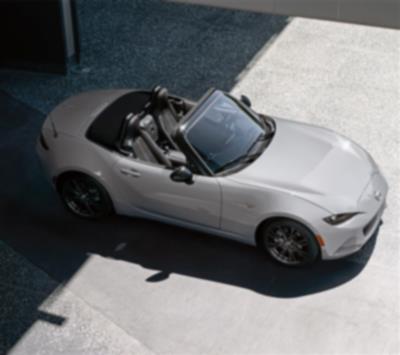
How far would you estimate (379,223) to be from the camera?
8945mm

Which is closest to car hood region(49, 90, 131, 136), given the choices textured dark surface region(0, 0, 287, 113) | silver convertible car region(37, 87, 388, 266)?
silver convertible car region(37, 87, 388, 266)

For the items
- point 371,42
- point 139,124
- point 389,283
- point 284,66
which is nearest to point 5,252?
point 139,124

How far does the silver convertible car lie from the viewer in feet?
26.7

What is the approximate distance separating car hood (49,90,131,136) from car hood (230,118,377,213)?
1.99m

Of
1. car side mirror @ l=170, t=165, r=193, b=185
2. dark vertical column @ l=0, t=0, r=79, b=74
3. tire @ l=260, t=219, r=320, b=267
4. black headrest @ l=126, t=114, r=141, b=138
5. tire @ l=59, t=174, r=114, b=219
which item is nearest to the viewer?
tire @ l=260, t=219, r=320, b=267

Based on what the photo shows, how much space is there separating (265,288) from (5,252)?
298 centimetres

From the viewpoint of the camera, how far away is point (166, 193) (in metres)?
8.57

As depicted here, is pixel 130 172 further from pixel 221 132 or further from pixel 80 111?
pixel 80 111

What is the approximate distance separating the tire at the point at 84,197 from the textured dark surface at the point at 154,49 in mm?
2800

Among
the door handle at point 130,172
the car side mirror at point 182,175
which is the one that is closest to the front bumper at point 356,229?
the car side mirror at point 182,175

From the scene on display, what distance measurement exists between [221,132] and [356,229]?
5.96 ft

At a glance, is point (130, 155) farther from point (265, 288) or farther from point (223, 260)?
point (265, 288)

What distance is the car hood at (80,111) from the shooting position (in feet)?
30.0

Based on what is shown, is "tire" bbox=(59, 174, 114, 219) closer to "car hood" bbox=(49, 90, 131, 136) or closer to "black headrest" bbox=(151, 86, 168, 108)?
"car hood" bbox=(49, 90, 131, 136)
